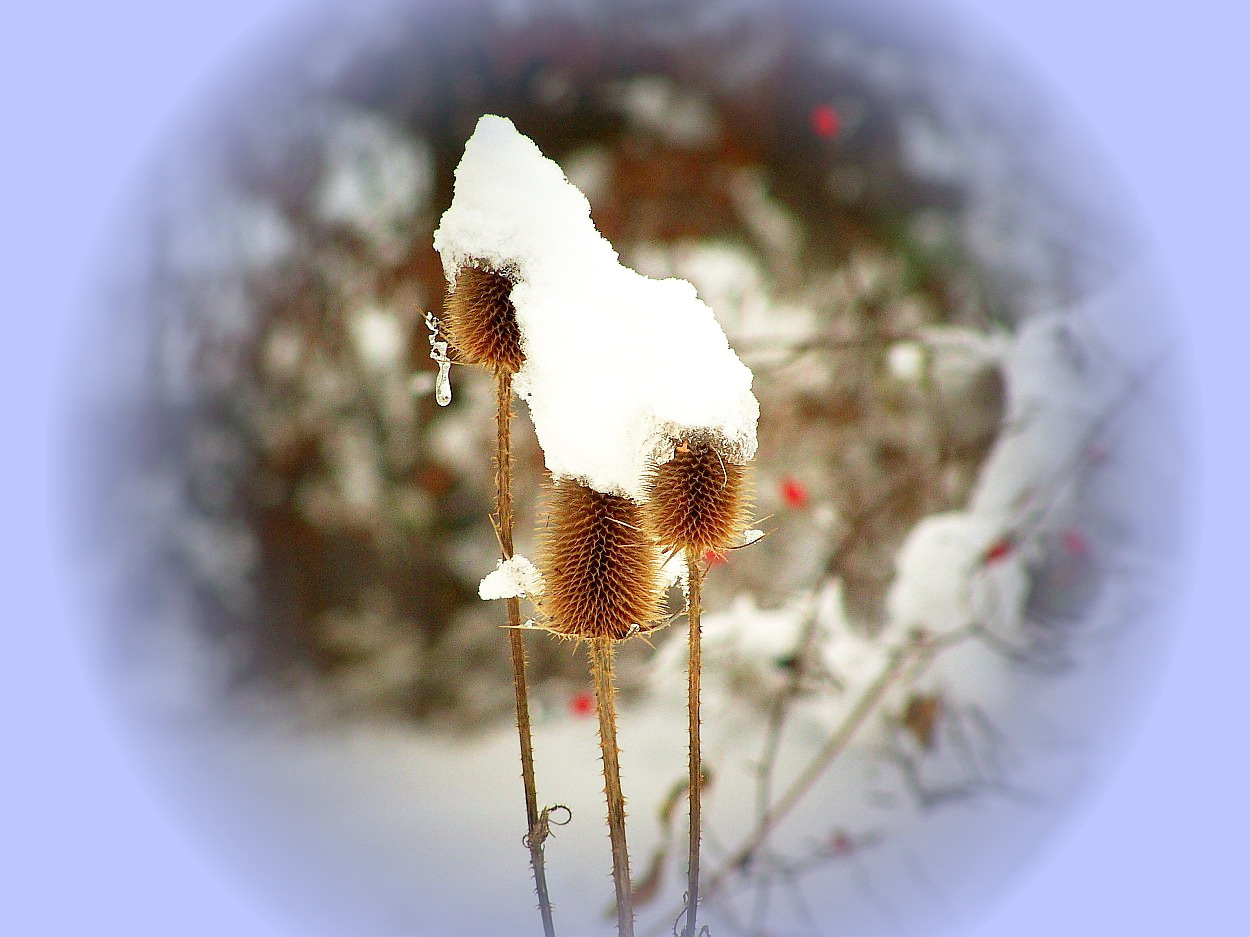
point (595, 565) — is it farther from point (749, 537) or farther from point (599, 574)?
point (749, 537)

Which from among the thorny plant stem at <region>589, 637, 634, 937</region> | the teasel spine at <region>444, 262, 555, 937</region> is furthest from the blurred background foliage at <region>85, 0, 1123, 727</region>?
the thorny plant stem at <region>589, 637, 634, 937</region>

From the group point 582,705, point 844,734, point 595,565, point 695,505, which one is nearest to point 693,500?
point 695,505

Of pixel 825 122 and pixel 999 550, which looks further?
pixel 999 550

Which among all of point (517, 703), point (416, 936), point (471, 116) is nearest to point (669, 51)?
point (471, 116)

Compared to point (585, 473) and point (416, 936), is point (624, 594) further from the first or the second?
point (416, 936)

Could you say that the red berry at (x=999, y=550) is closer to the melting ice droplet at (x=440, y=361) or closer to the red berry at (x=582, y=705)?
the red berry at (x=582, y=705)
